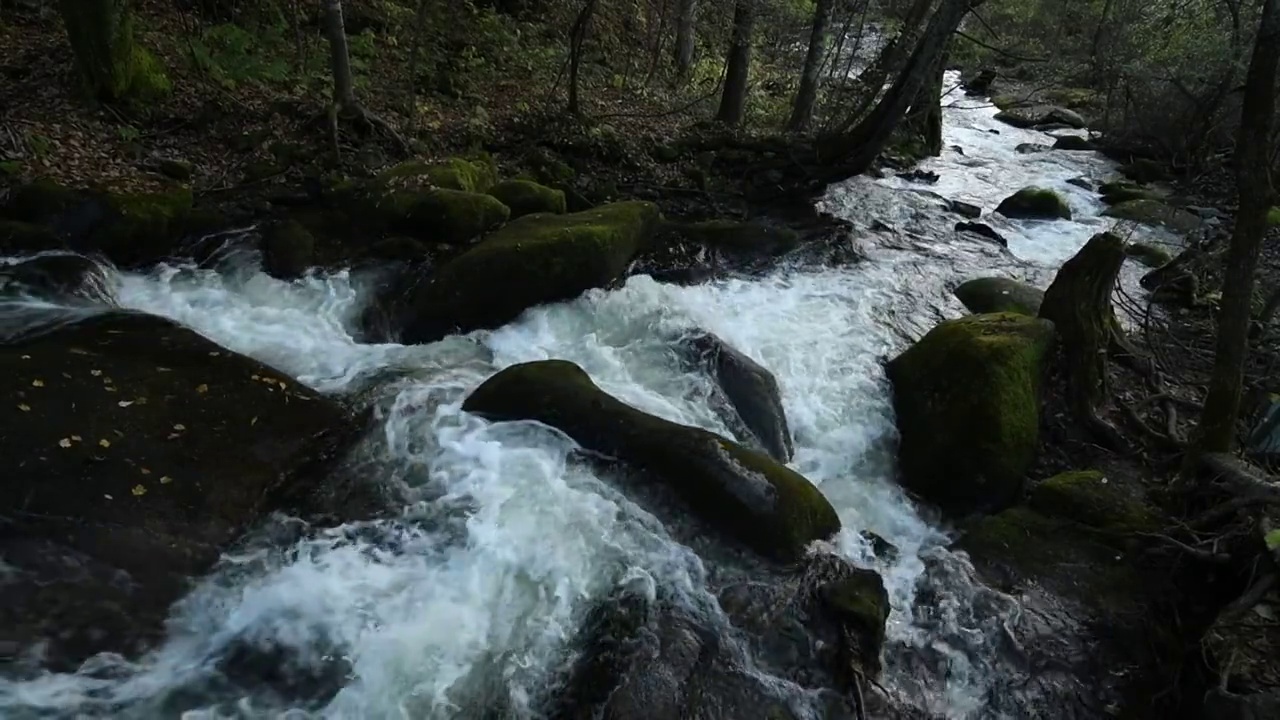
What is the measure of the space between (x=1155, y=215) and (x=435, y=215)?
1370 centimetres

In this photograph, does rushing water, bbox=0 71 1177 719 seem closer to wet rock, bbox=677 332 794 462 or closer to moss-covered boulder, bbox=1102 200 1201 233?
wet rock, bbox=677 332 794 462

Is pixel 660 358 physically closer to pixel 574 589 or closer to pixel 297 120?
pixel 574 589

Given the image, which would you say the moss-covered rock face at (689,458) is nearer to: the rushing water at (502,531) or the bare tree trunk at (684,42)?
the rushing water at (502,531)

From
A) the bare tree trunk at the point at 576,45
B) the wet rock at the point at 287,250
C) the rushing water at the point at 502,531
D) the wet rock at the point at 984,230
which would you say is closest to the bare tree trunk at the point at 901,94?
the wet rock at the point at 984,230

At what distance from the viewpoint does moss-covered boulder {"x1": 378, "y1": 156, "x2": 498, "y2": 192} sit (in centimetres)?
982

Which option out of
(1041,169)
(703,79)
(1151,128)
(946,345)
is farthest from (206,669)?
(1151,128)

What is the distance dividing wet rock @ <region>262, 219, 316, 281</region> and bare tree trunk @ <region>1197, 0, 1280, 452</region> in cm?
835

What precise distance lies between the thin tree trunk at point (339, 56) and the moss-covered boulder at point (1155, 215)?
45.4 feet

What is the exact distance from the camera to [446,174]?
995 cm

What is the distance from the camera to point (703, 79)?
19469 millimetres

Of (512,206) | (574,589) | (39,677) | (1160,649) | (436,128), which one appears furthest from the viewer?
(436,128)

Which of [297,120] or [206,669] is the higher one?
[297,120]

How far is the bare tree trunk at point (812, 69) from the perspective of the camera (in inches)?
558

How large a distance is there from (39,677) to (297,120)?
8485 mm
